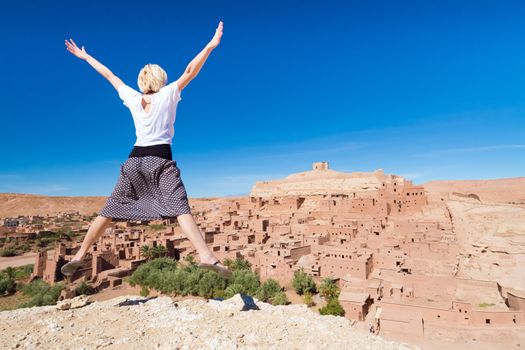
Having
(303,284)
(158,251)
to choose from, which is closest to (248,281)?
(303,284)

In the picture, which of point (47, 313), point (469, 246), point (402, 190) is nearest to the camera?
point (47, 313)

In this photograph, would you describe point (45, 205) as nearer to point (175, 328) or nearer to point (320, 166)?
point (320, 166)

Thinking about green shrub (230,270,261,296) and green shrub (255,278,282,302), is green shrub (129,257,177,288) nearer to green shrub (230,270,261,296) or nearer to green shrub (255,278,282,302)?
green shrub (230,270,261,296)

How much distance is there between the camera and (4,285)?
17.7 metres

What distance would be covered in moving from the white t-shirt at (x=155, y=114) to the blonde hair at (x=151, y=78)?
5cm

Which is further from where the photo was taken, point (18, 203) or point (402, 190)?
point (18, 203)

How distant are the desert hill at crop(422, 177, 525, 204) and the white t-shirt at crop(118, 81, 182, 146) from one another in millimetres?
60049

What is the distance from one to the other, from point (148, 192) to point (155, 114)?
63 centimetres

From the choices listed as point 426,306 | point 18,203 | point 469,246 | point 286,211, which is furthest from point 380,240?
point 18,203

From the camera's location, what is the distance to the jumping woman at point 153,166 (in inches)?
97.9

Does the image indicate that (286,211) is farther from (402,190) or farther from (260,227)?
(402,190)

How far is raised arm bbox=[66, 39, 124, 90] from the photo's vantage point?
275 centimetres

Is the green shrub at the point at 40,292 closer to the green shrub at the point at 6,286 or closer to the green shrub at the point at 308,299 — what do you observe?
the green shrub at the point at 6,286

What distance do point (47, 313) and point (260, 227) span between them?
21.4m
